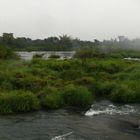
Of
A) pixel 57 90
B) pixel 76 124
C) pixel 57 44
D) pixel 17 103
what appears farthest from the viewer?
pixel 57 44

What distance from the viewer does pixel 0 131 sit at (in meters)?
16.5

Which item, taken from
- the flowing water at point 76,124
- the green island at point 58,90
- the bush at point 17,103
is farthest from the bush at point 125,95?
the bush at point 17,103

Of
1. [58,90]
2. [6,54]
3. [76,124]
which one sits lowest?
[76,124]

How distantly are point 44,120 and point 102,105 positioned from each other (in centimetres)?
561

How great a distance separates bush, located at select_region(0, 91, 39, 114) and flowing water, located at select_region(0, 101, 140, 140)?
0.58 m

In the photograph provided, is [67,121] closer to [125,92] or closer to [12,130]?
[12,130]

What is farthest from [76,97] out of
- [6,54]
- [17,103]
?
[6,54]

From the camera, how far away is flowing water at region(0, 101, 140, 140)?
1611cm

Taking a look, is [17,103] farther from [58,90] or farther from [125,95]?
[125,95]

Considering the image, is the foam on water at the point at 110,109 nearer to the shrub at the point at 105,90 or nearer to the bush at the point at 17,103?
the shrub at the point at 105,90

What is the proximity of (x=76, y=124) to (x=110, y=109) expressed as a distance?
4.45 metres

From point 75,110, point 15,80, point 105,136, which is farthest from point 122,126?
point 15,80

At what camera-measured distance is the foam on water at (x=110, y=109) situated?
21.2m

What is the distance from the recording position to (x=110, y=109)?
22.1 metres
